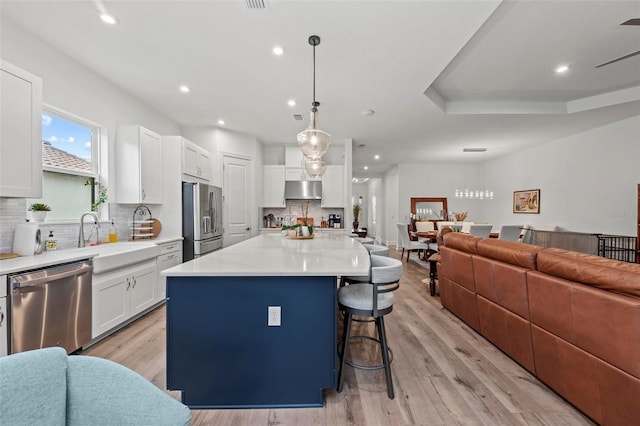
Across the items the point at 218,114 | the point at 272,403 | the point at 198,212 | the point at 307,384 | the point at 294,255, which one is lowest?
the point at 272,403

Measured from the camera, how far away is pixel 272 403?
1712mm

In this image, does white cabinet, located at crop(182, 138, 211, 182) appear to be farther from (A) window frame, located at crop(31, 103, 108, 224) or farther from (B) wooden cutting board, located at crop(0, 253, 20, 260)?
(B) wooden cutting board, located at crop(0, 253, 20, 260)

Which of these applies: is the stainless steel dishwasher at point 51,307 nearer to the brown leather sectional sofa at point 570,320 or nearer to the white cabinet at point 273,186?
the brown leather sectional sofa at point 570,320

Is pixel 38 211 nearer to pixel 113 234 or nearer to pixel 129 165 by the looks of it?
pixel 113 234

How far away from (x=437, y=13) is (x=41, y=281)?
3.68 metres

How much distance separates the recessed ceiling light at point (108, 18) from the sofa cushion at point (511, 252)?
12.8 feet

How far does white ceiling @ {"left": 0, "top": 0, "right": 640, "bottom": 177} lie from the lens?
2.20m

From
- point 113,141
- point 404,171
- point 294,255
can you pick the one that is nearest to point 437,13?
point 294,255

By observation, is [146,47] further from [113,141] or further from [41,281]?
[41,281]

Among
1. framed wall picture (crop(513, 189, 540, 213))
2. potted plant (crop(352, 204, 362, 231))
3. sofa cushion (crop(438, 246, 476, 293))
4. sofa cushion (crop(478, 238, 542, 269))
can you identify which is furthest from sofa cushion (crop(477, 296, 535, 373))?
potted plant (crop(352, 204, 362, 231))

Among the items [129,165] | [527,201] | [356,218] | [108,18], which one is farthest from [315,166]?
[356,218]

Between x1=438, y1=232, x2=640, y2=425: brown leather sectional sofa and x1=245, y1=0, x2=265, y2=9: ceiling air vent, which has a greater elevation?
x1=245, y1=0, x2=265, y2=9: ceiling air vent

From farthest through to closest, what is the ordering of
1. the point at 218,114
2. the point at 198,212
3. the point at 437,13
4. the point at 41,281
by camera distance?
the point at 218,114 < the point at 198,212 < the point at 437,13 < the point at 41,281

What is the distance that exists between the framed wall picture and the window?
8895 mm
